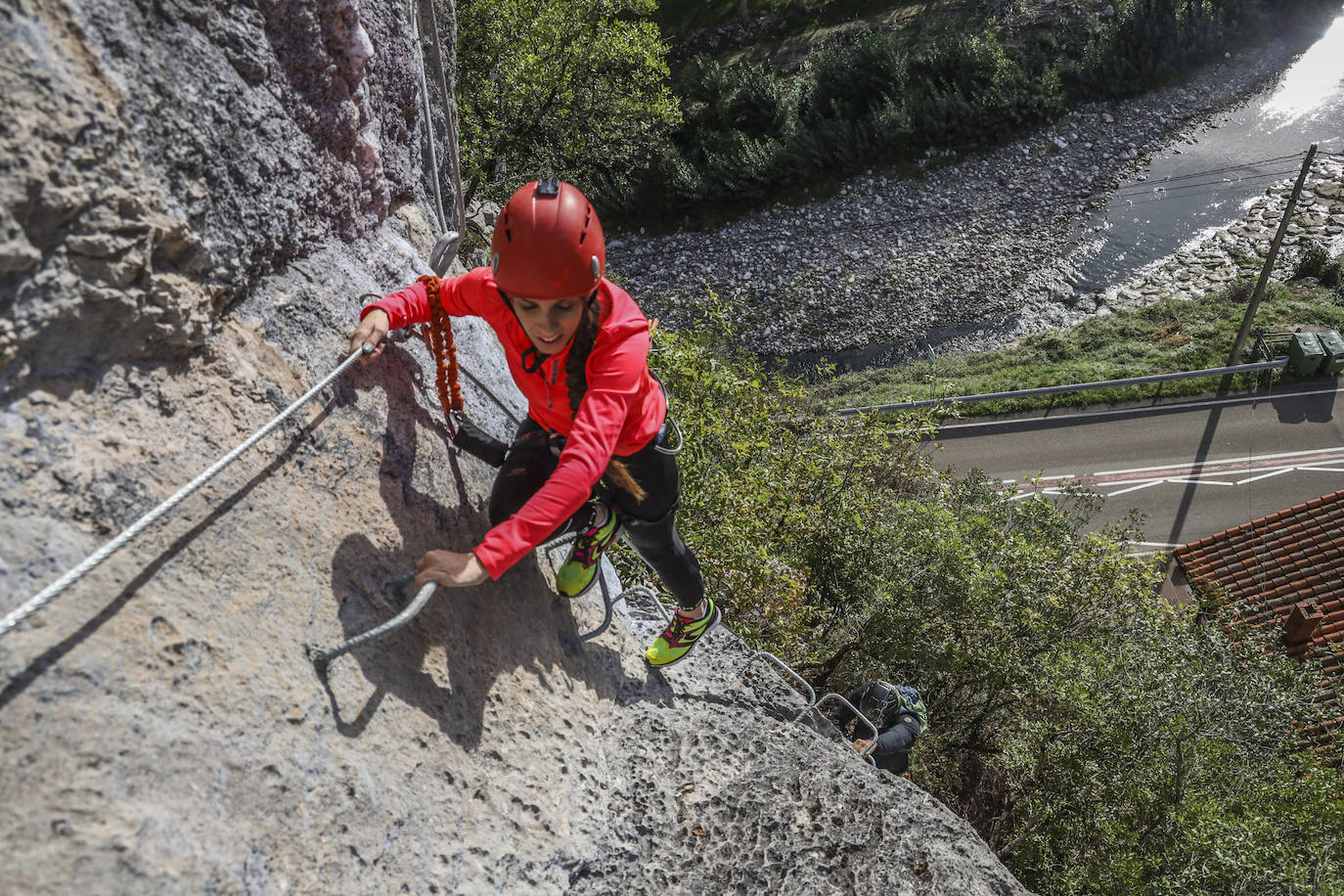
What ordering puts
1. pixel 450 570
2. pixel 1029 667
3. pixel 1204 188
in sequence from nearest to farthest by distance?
pixel 450 570
pixel 1029 667
pixel 1204 188

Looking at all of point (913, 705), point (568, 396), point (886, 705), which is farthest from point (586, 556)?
point (913, 705)

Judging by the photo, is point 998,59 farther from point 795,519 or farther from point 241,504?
point 241,504

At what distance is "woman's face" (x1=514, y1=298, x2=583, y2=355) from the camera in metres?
3.65

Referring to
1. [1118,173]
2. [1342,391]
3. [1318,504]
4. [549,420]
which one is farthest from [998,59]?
[549,420]

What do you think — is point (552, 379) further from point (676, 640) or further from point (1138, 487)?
point (1138, 487)

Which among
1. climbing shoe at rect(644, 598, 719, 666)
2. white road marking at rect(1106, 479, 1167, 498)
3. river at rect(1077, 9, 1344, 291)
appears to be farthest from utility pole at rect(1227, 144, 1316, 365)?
climbing shoe at rect(644, 598, 719, 666)

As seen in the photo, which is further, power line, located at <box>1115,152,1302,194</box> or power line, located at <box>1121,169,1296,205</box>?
power line, located at <box>1115,152,1302,194</box>

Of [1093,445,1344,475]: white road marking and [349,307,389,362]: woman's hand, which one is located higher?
[349,307,389,362]: woman's hand

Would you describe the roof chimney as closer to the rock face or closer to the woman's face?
the rock face

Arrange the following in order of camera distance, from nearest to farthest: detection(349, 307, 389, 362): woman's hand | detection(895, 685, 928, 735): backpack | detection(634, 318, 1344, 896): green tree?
detection(349, 307, 389, 362): woman's hand, detection(895, 685, 928, 735): backpack, detection(634, 318, 1344, 896): green tree

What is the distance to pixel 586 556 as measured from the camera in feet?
16.4

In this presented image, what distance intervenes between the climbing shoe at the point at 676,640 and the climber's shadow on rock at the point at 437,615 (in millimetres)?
351

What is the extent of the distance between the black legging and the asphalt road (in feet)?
52.8

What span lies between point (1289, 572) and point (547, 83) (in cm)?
1760
